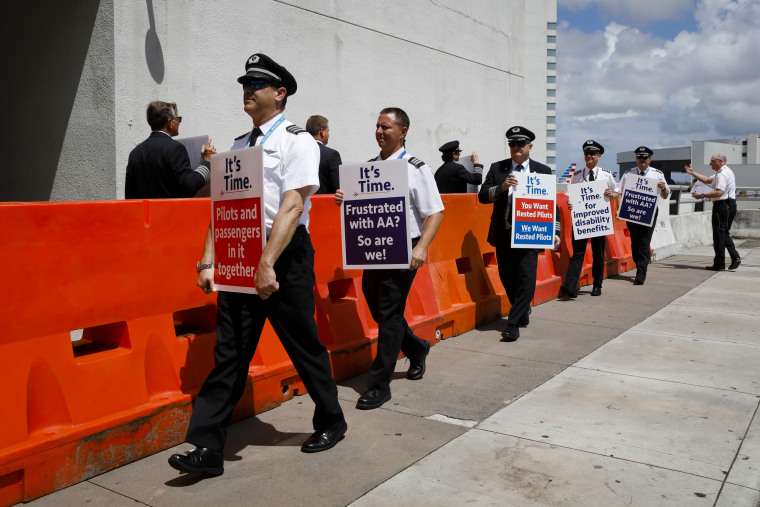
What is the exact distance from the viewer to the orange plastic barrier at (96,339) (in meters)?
3.65

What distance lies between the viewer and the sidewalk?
3684mm

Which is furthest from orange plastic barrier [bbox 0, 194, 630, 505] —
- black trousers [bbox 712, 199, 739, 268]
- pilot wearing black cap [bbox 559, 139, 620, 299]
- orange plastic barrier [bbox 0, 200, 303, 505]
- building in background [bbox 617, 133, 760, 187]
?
building in background [bbox 617, 133, 760, 187]

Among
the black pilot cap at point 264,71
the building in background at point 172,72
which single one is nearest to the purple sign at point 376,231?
the black pilot cap at point 264,71

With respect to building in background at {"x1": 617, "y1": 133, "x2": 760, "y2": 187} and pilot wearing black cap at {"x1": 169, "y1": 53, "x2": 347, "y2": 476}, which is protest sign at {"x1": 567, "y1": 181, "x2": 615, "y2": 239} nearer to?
pilot wearing black cap at {"x1": 169, "y1": 53, "x2": 347, "y2": 476}

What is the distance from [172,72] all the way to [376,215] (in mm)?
4085

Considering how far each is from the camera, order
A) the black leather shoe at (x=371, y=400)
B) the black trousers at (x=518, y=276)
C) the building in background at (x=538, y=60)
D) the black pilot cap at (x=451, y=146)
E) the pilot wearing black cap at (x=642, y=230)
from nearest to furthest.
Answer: the black leather shoe at (x=371, y=400)
the black trousers at (x=518, y=276)
the black pilot cap at (x=451, y=146)
the pilot wearing black cap at (x=642, y=230)
the building in background at (x=538, y=60)

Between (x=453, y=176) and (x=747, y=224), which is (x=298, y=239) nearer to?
(x=453, y=176)

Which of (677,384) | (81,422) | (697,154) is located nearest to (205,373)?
(81,422)

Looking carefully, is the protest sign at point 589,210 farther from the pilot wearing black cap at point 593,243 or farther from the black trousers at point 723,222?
the black trousers at point 723,222

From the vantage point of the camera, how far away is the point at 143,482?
3824mm

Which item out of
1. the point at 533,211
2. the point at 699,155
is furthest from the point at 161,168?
the point at 699,155

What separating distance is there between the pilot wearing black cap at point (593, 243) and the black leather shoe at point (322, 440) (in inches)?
240

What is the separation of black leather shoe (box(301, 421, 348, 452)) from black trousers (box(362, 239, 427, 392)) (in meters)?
0.86

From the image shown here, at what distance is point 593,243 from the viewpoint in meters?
10.6
